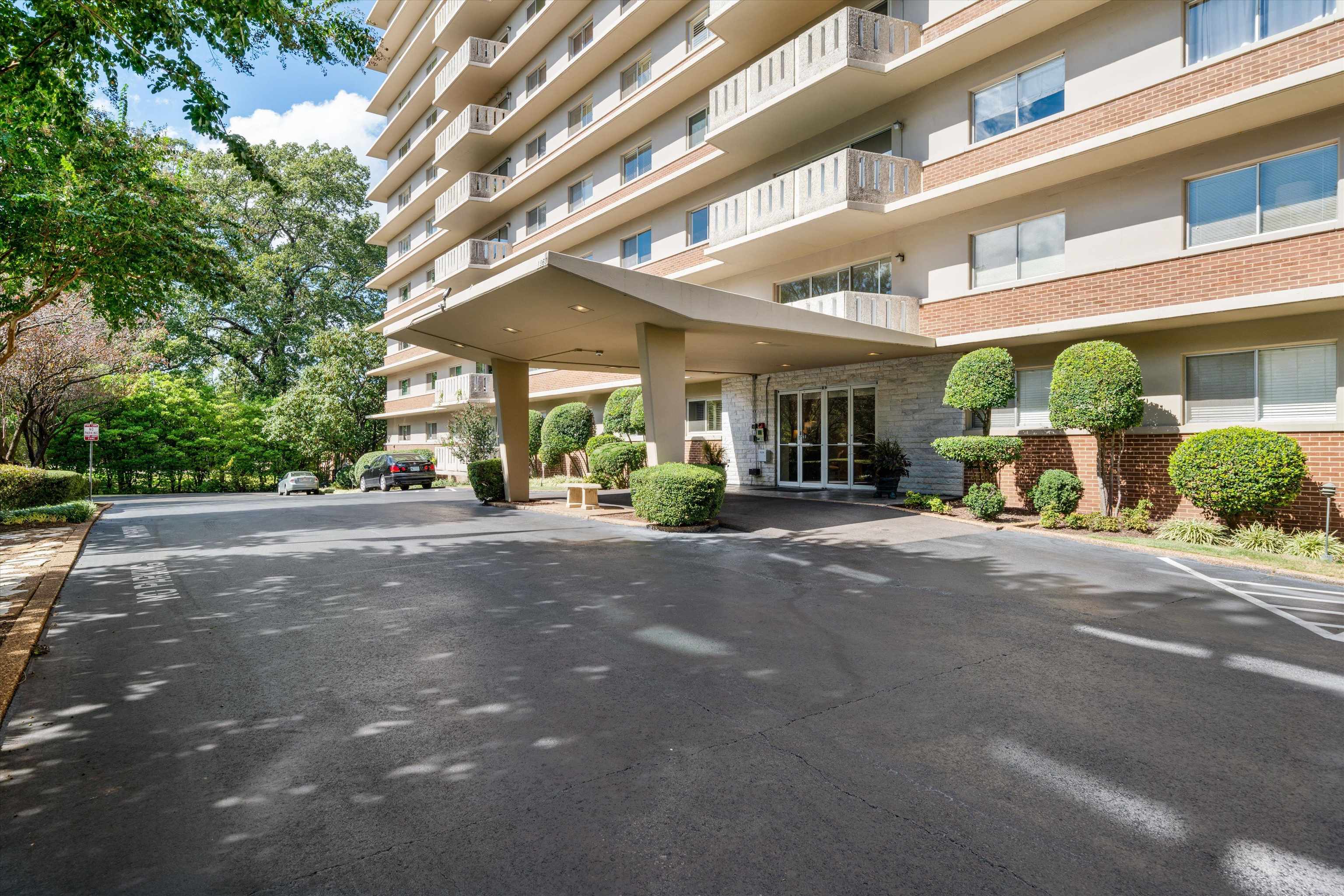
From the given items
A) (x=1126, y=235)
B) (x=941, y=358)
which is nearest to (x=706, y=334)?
(x=941, y=358)

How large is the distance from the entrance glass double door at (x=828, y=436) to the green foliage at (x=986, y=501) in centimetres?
416

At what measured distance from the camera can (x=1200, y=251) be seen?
11633 millimetres

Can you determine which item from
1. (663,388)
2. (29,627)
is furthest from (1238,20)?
(29,627)

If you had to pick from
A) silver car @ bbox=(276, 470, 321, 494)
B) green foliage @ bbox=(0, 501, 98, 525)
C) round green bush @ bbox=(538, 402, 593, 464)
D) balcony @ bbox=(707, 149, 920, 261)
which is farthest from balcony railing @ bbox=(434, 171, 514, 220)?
green foliage @ bbox=(0, 501, 98, 525)

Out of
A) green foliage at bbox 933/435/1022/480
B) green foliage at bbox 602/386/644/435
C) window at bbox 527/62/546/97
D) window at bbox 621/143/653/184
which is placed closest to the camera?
green foliage at bbox 933/435/1022/480

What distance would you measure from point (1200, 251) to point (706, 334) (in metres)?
8.72

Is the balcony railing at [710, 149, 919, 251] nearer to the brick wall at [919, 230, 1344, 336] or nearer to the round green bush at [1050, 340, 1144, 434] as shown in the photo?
the brick wall at [919, 230, 1344, 336]

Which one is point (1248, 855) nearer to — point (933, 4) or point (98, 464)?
point (933, 4)

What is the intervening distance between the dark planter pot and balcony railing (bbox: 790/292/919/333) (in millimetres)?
3385

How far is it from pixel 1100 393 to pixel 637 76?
19595 millimetres

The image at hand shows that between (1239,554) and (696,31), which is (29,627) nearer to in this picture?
(1239,554)

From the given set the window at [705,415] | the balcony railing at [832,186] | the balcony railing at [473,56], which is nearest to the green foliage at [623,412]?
the window at [705,415]

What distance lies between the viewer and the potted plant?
16.0m

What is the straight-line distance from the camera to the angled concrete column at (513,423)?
58.0 feet
